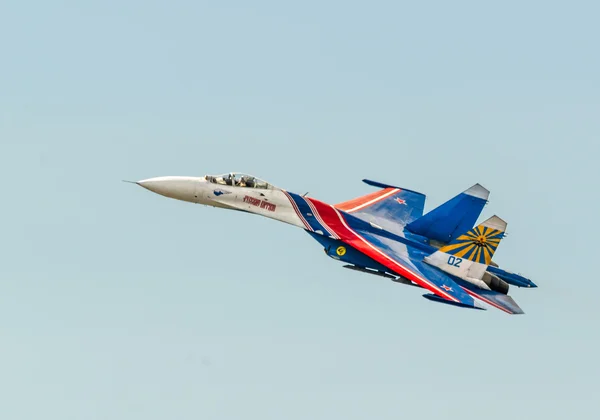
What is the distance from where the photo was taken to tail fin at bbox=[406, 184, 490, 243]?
157 feet

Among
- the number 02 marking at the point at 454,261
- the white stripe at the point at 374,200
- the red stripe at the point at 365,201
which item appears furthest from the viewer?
the red stripe at the point at 365,201

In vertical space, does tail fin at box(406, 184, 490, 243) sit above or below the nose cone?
above

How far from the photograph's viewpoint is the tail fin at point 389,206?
1943 inches

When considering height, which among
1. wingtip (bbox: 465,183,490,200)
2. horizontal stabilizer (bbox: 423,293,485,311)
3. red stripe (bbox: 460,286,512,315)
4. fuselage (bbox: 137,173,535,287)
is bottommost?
horizontal stabilizer (bbox: 423,293,485,311)

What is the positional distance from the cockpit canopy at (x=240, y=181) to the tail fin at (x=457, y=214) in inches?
295

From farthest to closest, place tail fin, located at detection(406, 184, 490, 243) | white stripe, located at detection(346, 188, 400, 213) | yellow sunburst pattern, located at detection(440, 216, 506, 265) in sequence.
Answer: white stripe, located at detection(346, 188, 400, 213)
tail fin, located at detection(406, 184, 490, 243)
yellow sunburst pattern, located at detection(440, 216, 506, 265)

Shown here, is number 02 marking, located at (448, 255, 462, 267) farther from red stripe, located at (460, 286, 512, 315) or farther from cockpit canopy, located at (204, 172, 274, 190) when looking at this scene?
cockpit canopy, located at (204, 172, 274, 190)

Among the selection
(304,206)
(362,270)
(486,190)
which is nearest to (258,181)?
(304,206)

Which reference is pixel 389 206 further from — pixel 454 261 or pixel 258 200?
pixel 258 200

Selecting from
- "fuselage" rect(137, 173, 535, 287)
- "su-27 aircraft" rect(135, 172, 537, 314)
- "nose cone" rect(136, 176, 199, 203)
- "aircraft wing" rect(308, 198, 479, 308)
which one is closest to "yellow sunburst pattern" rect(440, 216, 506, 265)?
"su-27 aircraft" rect(135, 172, 537, 314)

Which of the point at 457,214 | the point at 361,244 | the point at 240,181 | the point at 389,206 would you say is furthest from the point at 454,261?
the point at 240,181

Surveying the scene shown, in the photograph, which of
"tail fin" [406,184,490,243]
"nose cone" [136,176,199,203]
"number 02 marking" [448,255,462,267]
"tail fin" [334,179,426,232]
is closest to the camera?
"number 02 marking" [448,255,462,267]

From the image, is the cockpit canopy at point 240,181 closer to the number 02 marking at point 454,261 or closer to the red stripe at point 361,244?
the red stripe at point 361,244

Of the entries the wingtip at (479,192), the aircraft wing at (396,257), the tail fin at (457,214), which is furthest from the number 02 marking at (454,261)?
the wingtip at (479,192)
